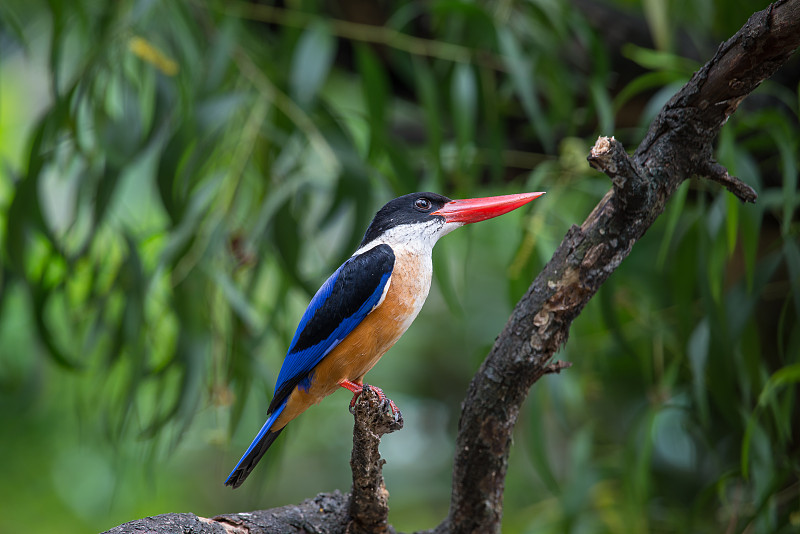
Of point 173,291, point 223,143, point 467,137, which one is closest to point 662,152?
point 467,137

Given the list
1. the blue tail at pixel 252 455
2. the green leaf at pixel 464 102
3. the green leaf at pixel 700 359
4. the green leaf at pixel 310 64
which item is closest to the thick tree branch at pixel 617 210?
the blue tail at pixel 252 455

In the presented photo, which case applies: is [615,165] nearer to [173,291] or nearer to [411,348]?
[173,291]

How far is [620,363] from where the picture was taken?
3.78 metres

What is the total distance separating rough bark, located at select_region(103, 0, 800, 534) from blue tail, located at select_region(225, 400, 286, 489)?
11 centimetres

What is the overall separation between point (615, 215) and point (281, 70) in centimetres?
188

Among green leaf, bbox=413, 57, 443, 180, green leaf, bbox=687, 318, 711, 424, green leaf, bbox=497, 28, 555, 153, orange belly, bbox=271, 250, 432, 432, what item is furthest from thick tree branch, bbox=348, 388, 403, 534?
green leaf, bbox=497, 28, 555, 153

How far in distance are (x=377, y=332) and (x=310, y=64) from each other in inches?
53.6

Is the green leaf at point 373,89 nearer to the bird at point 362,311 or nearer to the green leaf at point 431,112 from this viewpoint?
the green leaf at point 431,112

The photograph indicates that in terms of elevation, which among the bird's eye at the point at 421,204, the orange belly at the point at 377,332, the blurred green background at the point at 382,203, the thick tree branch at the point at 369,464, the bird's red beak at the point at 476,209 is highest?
the blurred green background at the point at 382,203

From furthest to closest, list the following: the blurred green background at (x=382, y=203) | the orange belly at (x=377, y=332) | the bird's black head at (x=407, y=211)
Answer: the blurred green background at (x=382, y=203) → the bird's black head at (x=407, y=211) → the orange belly at (x=377, y=332)

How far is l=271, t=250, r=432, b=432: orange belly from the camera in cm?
155

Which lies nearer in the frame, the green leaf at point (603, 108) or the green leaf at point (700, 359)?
the green leaf at point (700, 359)

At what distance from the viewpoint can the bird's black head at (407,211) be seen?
66.5 inches

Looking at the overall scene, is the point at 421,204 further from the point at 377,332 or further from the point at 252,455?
the point at 252,455
